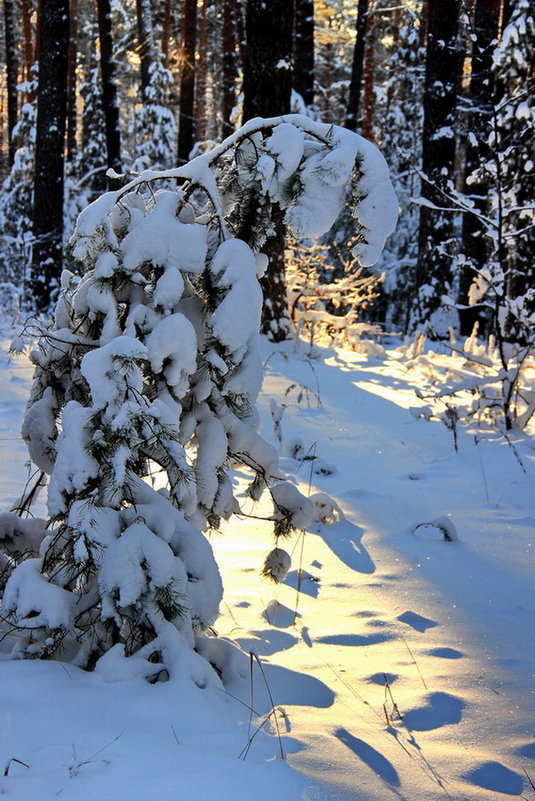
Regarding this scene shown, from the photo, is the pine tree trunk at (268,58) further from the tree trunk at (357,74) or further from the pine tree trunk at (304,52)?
the tree trunk at (357,74)

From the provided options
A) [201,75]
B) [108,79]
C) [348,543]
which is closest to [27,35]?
[201,75]

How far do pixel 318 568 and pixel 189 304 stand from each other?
146 cm

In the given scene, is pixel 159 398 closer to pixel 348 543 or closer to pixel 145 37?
pixel 348 543

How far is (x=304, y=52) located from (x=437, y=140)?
4354 millimetres

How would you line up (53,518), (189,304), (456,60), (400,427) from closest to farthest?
(53,518) → (189,304) → (400,427) → (456,60)

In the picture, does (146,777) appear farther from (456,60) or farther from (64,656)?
(456,60)

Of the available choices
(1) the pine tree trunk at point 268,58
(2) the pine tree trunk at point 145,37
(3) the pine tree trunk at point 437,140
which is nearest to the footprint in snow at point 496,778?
(1) the pine tree trunk at point 268,58

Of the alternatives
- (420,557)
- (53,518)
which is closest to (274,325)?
(420,557)

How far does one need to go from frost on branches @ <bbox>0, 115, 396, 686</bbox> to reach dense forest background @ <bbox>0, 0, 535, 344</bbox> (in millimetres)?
359

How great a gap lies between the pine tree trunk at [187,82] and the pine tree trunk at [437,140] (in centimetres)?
767

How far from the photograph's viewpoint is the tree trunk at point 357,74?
17.2 m

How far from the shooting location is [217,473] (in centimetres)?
271

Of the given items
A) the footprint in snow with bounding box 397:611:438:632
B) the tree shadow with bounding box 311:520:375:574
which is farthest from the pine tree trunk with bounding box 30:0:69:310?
the footprint in snow with bounding box 397:611:438:632

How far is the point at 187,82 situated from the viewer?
17297 mm
